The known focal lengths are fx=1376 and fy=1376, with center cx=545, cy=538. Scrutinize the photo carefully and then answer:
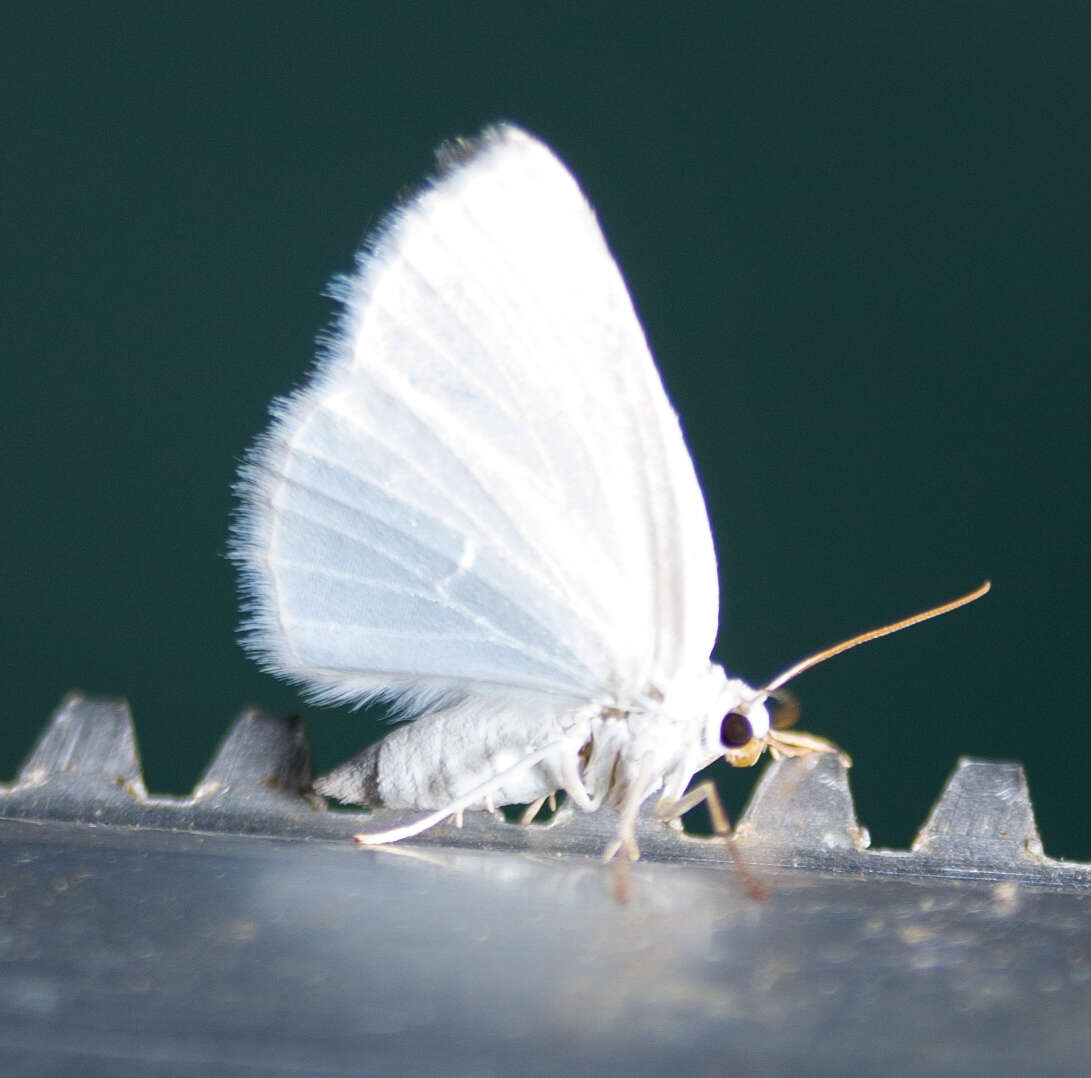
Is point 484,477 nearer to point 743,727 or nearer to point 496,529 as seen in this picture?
point 496,529

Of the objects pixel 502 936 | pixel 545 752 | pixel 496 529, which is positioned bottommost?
pixel 502 936

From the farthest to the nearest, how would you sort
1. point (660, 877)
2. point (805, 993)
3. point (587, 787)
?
1. point (587, 787)
2. point (660, 877)
3. point (805, 993)

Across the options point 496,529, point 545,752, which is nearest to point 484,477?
point 496,529


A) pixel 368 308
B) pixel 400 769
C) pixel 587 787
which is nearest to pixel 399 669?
pixel 400 769

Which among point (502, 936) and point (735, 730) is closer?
point (502, 936)

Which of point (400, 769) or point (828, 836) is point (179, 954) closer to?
point (400, 769)

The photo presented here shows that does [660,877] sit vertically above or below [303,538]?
below

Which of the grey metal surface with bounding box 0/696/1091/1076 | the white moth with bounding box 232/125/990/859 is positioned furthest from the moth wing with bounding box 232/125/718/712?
the grey metal surface with bounding box 0/696/1091/1076

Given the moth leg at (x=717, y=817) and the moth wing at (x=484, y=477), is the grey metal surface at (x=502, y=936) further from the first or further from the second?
the moth wing at (x=484, y=477)
